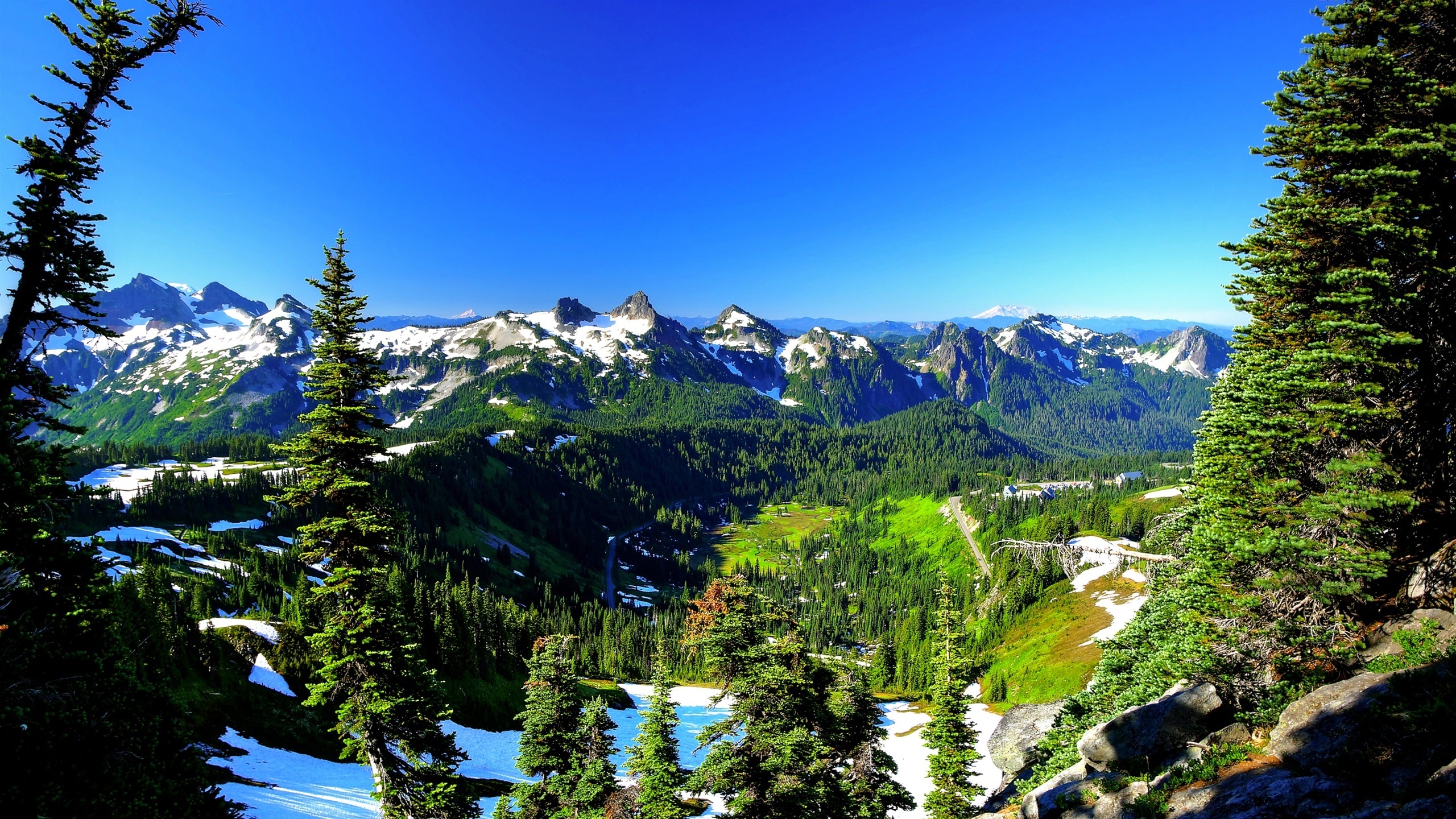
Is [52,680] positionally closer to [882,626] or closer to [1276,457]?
[1276,457]

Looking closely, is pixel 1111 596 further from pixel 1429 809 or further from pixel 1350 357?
pixel 1429 809

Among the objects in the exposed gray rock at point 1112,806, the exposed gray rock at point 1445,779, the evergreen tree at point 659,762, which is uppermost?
the exposed gray rock at point 1445,779

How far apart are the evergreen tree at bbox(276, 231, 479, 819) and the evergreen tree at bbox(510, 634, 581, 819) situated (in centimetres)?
1061

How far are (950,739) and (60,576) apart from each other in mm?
43547

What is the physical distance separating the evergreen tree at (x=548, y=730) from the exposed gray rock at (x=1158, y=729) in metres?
24.6

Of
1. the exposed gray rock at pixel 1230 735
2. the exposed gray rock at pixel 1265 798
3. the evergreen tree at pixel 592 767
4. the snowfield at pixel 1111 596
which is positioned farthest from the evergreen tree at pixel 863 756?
the snowfield at pixel 1111 596

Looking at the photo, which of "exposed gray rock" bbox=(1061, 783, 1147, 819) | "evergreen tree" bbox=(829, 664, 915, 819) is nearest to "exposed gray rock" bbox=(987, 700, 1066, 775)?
"evergreen tree" bbox=(829, 664, 915, 819)

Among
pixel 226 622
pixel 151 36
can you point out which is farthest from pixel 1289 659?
pixel 226 622

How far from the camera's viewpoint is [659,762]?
2808cm

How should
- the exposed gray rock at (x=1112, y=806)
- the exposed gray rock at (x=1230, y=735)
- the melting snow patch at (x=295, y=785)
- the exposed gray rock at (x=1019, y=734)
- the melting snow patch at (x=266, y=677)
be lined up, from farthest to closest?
the melting snow patch at (x=266, y=677), the exposed gray rock at (x=1019, y=734), the melting snow patch at (x=295, y=785), the exposed gray rock at (x=1112, y=806), the exposed gray rock at (x=1230, y=735)

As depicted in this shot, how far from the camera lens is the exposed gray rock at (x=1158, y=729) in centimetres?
1906

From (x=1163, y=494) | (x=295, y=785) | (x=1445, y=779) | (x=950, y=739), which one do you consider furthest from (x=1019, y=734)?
(x=1163, y=494)

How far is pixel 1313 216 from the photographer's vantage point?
1705 centimetres

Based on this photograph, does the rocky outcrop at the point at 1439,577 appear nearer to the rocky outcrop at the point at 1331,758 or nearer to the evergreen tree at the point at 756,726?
the rocky outcrop at the point at 1331,758
